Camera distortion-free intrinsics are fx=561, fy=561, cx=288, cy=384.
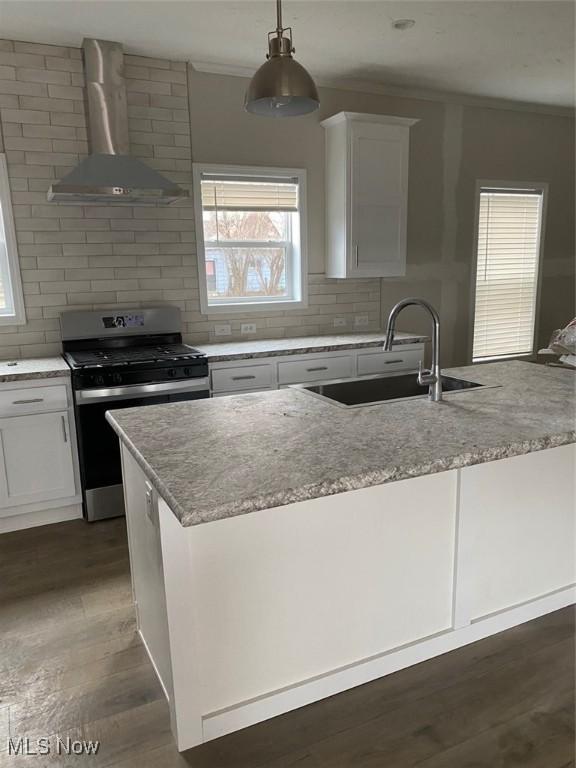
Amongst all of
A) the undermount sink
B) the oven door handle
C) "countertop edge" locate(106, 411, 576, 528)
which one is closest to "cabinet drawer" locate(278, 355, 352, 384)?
the oven door handle

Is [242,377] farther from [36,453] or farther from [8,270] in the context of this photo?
[8,270]

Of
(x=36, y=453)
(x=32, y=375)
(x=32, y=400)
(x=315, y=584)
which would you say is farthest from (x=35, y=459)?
(x=315, y=584)

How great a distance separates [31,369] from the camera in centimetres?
314

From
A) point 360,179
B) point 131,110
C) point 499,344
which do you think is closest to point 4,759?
point 131,110

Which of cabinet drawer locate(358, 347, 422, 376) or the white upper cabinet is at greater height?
the white upper cabinet

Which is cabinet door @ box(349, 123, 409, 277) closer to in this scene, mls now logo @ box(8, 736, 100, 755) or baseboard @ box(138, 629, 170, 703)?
baseboard @ box(138, 629, 170, 703)

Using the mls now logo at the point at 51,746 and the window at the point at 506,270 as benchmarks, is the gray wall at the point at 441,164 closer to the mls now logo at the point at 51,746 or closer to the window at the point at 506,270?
the window at the point at 506,270

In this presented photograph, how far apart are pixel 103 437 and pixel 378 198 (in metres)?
2.58

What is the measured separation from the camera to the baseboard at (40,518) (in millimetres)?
3211

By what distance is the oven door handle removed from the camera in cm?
315

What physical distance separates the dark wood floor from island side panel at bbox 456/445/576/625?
0.19 m

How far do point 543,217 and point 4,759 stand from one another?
5.64 meters

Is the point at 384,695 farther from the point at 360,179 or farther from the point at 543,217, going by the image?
the point at 543,217

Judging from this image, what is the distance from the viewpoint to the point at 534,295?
5.53m
